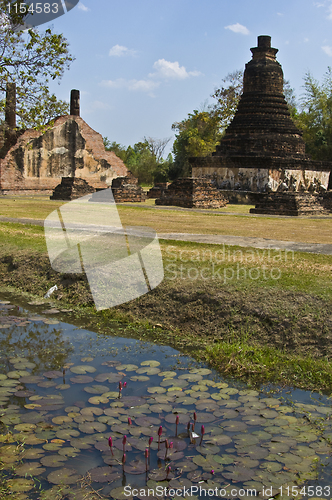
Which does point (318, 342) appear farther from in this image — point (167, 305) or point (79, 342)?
point (79, 342)

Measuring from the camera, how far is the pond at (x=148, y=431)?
2152mm

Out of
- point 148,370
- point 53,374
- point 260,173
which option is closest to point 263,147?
point 260,173

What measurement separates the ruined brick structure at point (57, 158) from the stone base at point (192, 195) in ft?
37.0

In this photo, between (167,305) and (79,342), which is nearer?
(79,342)

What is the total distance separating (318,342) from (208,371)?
34.5 inches

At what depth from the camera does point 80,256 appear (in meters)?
5.55

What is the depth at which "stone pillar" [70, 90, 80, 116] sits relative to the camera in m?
27.8

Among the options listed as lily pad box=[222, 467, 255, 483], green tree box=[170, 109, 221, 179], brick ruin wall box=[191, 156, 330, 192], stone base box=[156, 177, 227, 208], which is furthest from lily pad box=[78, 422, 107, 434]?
green tree box=[170, 109, 221, 179]

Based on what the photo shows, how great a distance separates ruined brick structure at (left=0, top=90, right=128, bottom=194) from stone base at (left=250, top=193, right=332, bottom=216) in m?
14.6

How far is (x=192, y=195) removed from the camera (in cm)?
1507

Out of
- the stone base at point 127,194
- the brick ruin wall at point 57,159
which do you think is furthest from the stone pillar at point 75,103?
the stone base at point 127,194

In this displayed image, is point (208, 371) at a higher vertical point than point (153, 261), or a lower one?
lower

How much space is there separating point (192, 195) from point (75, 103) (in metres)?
15.6

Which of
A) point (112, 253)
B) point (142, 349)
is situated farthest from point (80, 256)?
point (142, 349)
